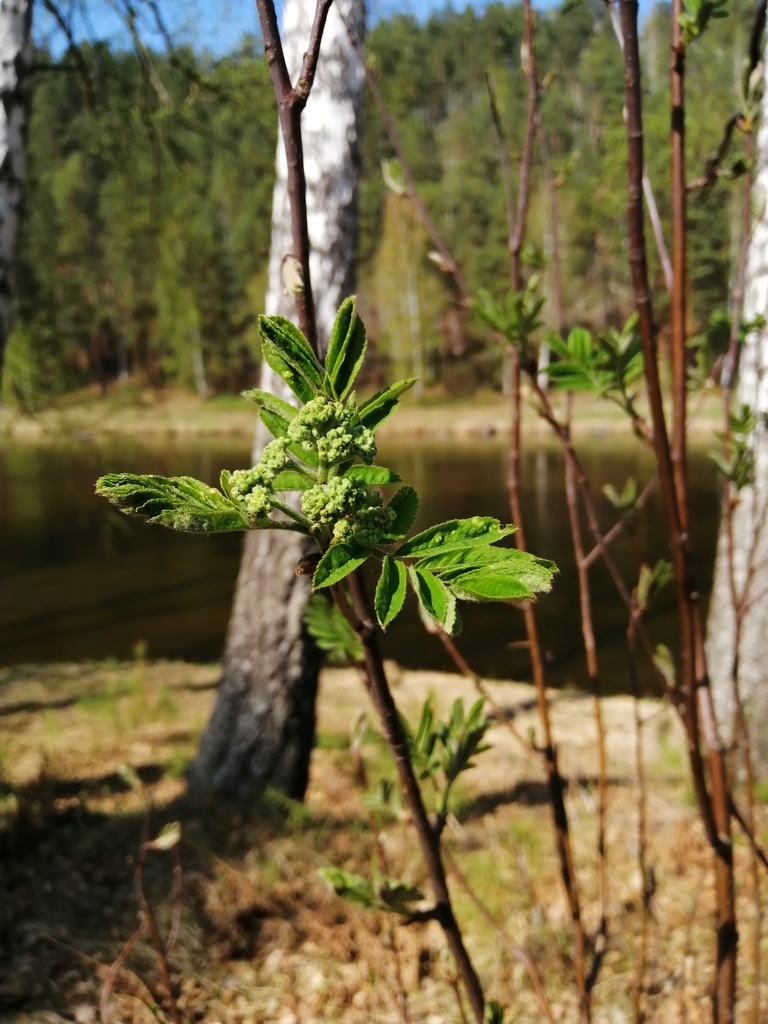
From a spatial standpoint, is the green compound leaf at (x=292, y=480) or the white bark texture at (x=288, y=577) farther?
the white bark texture at (x=288, y=577)

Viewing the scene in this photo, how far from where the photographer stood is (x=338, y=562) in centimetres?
39

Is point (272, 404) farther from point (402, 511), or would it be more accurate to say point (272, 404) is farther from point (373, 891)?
point (373, 891)

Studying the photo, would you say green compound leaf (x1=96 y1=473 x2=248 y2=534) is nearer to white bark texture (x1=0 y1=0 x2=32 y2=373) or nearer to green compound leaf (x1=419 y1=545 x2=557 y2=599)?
green compound leaf (x1=419 y1=545 x2=557 y2=599)

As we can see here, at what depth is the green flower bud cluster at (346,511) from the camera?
0.37 metres

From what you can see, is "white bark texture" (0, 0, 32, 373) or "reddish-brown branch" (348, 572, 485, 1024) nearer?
"reddish-brown branch" (348, 572, 485, 1024)

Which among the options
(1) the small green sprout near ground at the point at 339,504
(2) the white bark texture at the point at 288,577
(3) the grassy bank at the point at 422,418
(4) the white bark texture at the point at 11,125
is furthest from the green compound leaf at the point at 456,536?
(3) the grassy bank at the point at 422,418

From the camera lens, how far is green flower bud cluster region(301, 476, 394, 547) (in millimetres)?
370

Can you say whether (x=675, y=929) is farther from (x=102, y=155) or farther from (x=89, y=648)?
(x=89, y=648)

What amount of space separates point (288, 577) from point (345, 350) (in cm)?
274

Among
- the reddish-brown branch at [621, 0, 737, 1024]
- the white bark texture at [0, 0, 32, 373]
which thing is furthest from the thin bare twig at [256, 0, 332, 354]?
the white bark texture at [0, 0, 32, 373]

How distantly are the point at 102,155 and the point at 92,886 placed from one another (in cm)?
478

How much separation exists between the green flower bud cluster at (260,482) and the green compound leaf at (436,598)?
92mm

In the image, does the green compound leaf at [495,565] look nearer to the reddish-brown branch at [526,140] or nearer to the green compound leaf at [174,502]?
the green compound leaf at [174,502]

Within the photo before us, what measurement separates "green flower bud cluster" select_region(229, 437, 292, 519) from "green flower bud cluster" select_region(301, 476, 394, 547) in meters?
0.02
